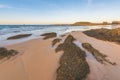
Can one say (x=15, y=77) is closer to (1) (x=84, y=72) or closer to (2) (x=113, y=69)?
(1) (x=84, y=72)

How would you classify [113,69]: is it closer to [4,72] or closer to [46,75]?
[46,75]

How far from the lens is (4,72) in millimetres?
6188

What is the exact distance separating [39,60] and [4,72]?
6.20ft

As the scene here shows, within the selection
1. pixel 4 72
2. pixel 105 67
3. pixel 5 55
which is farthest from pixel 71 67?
pixel 5 55

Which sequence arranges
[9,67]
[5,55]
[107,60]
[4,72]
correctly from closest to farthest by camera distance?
[4,72], [9,67], [107,60], [5,55]

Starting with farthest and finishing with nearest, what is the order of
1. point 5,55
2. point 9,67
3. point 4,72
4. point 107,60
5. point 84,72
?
point 5,55, point 107,60, point 9,67, point 4,72, point 84,72

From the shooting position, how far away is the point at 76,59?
6414 mm

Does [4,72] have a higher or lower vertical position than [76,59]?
lower

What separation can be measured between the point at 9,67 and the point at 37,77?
1880 millimetres

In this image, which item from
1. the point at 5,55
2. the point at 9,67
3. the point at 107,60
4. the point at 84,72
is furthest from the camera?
the point at 5,55

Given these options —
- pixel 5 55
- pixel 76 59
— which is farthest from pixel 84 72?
pixel 5 55

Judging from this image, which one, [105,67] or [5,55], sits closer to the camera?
[105,67]

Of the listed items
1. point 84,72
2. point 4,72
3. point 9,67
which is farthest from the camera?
point 9,67

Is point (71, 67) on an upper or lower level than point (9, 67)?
upper
